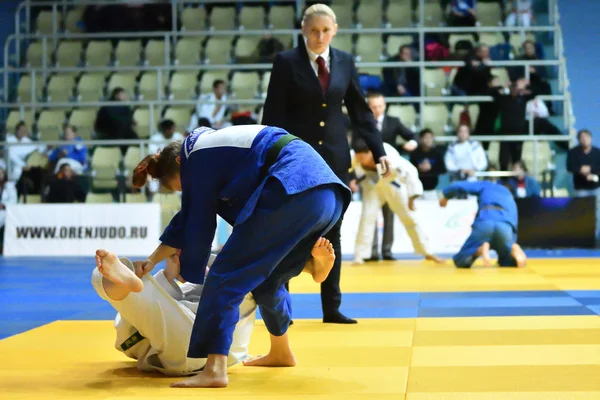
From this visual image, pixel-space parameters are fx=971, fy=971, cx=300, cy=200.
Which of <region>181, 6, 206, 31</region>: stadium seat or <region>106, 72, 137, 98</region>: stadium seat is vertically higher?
<region>181, 6, 206, 31</region>: stadium seat

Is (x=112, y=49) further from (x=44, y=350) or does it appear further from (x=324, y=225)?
(x=324, y=225)

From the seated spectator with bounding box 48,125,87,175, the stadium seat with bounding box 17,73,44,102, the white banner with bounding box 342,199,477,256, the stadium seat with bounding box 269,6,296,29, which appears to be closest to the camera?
the white banner with bounding box 342,199,477,256

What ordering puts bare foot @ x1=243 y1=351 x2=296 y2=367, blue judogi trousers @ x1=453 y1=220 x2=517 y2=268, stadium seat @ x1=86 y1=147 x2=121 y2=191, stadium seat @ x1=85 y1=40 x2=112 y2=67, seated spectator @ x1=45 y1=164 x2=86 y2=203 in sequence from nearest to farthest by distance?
bare foot @ x1=243 y1=351 x2=296 y2=367 < blue judogi trousers @ x1=453 y1=220 x2=517 y2=268 < seated spectator @ x1=45 y1=164 x2=86 y2=203 < stadium seat @ x1=86 y1=147 x2=121 y2=191 < stadium seat @ x1=85 y1=40 x2=112 y2=67

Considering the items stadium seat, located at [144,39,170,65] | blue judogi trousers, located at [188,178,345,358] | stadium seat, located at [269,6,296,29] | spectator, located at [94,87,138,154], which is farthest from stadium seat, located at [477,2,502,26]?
blue judogi trousers, located at [188,178,345,358]

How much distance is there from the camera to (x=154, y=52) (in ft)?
61.7

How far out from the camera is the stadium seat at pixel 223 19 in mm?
19094

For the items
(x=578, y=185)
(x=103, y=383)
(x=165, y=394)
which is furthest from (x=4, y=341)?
(x=578, y=185)

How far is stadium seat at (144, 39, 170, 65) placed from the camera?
736 inches

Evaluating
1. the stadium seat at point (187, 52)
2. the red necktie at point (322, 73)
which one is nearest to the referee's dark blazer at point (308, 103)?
the red necktie at point (322, 73)

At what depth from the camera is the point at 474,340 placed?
5.55m

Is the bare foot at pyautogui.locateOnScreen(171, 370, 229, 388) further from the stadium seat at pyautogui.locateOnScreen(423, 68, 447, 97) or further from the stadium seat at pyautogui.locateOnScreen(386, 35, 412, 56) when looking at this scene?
the stadium seat at pyautogui.locateOnScreen(386, 35, 412, 56)

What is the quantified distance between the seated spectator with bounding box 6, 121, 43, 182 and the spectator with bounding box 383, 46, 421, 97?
6.19 meters

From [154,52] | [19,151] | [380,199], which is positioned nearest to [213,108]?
[154,52]

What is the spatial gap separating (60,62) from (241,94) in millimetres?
3983
